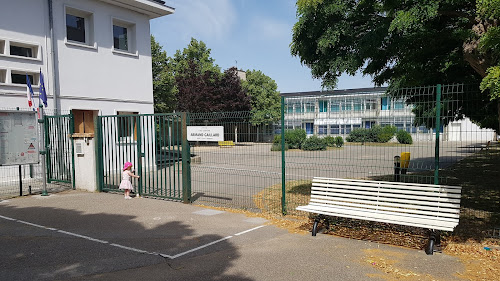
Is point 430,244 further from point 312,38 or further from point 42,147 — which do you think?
point 42,147

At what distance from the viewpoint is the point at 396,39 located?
296 inches

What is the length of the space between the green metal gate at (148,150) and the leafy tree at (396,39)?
3.58m

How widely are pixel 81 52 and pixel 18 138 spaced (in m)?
→ 5.27

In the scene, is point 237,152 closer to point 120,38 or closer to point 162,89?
point 120,38

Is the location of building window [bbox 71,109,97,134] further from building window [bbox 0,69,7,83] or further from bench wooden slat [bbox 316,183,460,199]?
bench wooden slat [bbox 316,183,460,199]

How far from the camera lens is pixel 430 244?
16.5 feet

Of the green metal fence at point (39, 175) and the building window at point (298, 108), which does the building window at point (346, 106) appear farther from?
the green metal fence at point (39, 175)

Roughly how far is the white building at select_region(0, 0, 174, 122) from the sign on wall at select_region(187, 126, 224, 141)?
286 inches

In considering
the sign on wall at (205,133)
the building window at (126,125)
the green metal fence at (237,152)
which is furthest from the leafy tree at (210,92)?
the sign on wall at (205,133)

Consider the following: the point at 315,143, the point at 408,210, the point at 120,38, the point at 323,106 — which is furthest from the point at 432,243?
the point at 120,38

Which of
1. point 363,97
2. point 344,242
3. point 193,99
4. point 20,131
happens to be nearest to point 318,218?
point 344,242

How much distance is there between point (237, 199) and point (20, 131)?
6.35 meters

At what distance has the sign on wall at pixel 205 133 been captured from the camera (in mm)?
8195

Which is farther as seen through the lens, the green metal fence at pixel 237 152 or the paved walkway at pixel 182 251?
the green metal fence at pixel 237 152
